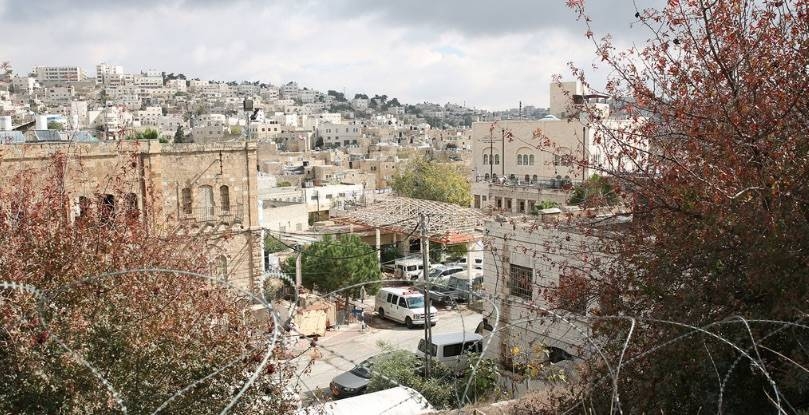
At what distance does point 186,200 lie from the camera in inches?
893

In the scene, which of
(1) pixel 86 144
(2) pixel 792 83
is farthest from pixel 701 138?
(1) pixel 86 144

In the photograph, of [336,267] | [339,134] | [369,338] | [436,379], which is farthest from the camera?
[339,134]

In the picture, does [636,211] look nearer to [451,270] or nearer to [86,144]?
[86,144]

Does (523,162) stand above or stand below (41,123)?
below

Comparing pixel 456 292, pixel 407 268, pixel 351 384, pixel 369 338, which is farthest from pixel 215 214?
pixel 407 268

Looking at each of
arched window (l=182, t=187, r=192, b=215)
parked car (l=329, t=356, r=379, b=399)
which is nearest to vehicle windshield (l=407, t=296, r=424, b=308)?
arched window (l=182, t=187, r=192, b=215)

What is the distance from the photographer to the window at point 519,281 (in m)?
15.2

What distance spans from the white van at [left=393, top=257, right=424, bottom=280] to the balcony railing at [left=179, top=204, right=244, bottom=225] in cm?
1280

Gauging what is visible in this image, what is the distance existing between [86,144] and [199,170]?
11.6 feet

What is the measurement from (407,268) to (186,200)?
15.3 metres

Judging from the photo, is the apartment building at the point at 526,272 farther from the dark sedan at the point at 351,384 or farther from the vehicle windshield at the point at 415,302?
the vehicle windshield at the point at 415,302

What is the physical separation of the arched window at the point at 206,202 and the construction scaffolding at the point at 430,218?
6.36 meters

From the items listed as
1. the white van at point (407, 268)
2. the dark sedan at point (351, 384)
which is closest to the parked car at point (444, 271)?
the white van at point (407, 268)

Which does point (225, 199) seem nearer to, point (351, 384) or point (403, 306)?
point (403, 306)
